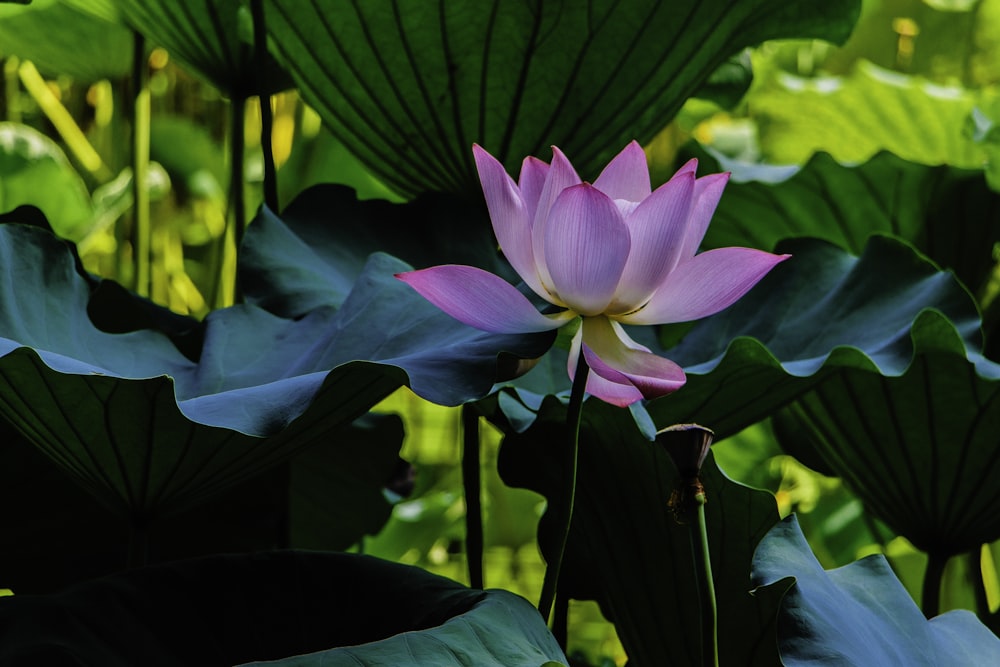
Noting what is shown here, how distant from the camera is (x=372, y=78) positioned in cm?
75

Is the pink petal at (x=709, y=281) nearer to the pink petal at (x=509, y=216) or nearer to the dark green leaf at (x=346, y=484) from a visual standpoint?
the pink petal at (x=509, y=216)

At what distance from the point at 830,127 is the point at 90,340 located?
37.4 inches

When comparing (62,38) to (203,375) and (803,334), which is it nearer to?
(203,375)

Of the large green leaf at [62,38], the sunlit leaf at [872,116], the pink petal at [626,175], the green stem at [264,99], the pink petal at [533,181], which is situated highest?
the large green leaf at [62,38]

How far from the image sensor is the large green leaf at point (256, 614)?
46 centimetres

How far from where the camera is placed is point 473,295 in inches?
18.3

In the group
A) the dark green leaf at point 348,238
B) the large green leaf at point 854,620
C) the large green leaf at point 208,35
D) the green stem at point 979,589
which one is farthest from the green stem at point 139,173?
the green stem at point 979,589

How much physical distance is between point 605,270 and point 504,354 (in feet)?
0.23

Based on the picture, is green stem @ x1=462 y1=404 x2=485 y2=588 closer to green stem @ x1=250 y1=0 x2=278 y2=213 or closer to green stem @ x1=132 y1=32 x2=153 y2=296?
green stem @ x1=250 y1=0 x2=278 y2=213

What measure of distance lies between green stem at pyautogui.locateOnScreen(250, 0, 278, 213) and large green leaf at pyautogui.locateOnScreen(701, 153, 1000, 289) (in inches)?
16.7

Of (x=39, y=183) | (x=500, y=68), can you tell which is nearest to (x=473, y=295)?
(x=500, y=68)

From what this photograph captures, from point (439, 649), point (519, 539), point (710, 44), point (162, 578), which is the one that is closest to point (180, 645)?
point (162, 578)

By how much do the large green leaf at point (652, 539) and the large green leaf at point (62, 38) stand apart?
68 centimetres

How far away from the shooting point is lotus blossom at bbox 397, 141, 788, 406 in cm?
46
